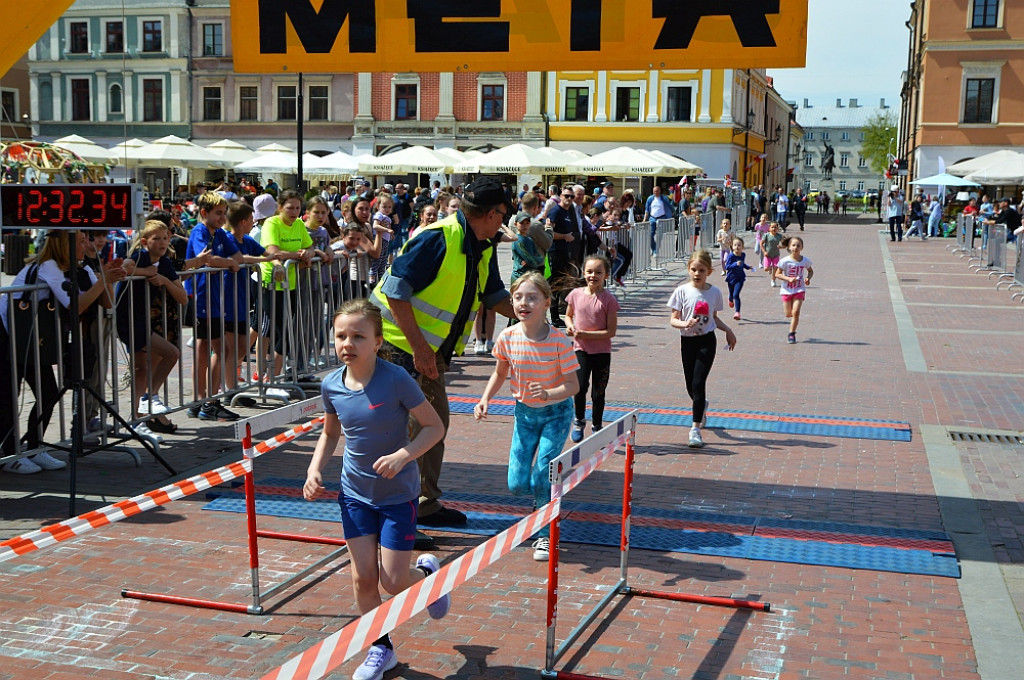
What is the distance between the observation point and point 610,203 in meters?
21.8

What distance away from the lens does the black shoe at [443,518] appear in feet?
21.0

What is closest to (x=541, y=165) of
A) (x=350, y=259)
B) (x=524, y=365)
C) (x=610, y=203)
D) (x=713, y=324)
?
(x=610, y=203)

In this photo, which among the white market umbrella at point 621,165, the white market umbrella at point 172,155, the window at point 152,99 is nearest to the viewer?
the white market umbrella at point 172,155

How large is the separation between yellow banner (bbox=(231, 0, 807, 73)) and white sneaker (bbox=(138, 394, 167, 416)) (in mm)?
→ 2619

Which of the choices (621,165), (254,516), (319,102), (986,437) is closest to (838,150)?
(319,102)

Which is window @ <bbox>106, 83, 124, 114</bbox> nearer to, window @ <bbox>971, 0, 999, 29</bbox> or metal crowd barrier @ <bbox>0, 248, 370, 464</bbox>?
window @ <bbox>971, 0, 999, 29</bbox>

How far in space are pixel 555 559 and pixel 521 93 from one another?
51583mm

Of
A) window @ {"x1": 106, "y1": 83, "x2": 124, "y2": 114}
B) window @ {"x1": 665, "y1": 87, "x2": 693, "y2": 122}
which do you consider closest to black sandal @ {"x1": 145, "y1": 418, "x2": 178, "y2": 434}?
window @ {"x1": 665, "y1": 87, "x2": 693, "y2": 122}

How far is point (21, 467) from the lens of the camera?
24.4 feet

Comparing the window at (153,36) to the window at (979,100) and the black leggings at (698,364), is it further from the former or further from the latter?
the black leggings at (698,364)

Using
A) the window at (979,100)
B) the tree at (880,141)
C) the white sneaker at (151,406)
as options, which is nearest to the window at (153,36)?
the window at (979,100)

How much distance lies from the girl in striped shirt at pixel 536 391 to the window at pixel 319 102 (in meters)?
51.7

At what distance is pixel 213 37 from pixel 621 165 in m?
28.9

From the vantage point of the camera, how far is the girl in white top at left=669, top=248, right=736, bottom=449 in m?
8.61
